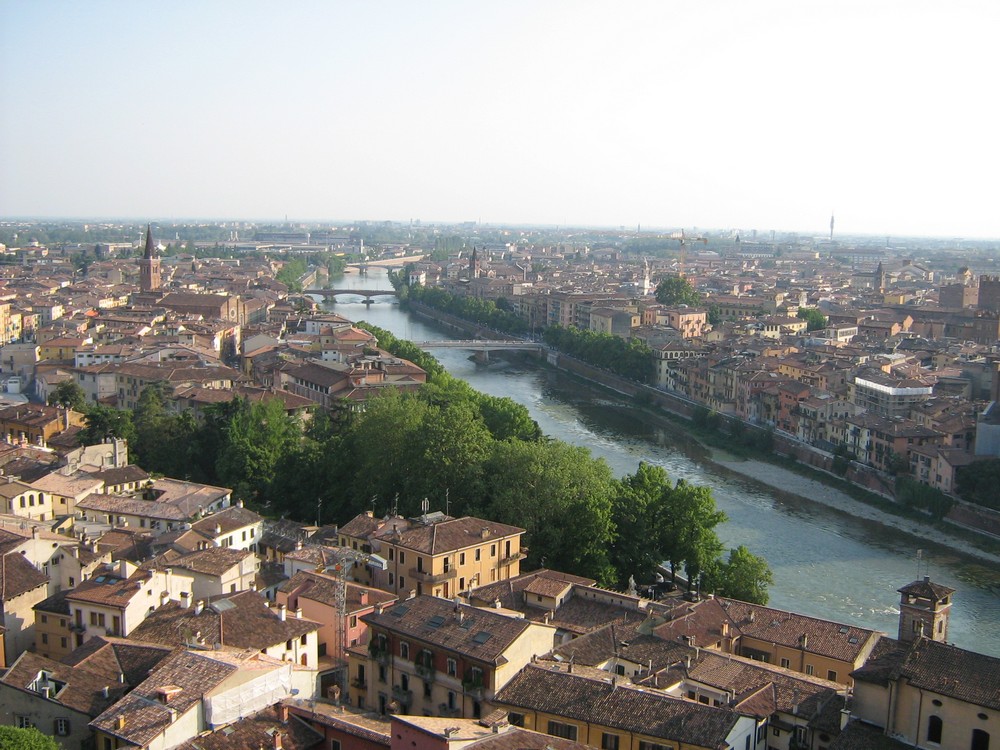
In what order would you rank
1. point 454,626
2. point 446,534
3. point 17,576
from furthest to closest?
1. point 446,534
2. point 17,576
3. point 454,626

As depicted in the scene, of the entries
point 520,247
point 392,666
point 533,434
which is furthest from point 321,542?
point 520,247

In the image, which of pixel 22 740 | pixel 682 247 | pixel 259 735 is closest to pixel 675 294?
pixel 682 247

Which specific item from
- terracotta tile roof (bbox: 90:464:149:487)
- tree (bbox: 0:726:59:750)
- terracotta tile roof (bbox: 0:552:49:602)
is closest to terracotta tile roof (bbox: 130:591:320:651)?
terracotta tile roof (bbox: 0:552:49:602)

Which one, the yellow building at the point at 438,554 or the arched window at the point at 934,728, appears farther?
the yellow building at the point at 438,554

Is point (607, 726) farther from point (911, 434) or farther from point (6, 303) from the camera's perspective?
point (6, 303)

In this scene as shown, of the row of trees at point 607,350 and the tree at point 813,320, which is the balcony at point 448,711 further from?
the tree at point 813,320

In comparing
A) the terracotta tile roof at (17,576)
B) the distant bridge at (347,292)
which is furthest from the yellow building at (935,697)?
the distant bridge at (347,292)

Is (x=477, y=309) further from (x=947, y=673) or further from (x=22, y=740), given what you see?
(x=22, y=740)
